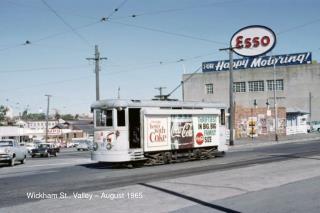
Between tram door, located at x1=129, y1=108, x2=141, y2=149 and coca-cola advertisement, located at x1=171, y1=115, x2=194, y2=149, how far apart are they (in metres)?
1.95

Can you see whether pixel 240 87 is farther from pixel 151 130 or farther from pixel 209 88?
pixel 151 130

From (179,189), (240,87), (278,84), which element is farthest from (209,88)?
(179,189)

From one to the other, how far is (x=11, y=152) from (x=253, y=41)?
22.3 metres

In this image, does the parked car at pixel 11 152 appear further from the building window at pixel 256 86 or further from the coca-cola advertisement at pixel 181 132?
the building window at pixel 256 86

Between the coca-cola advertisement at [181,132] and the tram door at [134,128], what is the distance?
1.95 metres

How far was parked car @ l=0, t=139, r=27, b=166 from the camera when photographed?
2597 centimetres

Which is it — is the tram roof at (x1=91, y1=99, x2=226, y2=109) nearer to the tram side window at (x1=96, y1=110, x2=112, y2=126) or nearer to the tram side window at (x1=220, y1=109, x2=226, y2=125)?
the tram side window at (x1=96, y1=110, x2=112, y2=126)

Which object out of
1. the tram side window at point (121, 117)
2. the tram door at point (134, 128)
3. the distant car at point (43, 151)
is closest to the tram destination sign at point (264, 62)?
the distant car at point (43, 151)

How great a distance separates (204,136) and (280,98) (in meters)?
61.0

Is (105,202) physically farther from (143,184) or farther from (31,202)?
(143,184)

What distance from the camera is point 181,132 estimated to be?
75.0ft

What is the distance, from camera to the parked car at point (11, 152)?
1022 inches

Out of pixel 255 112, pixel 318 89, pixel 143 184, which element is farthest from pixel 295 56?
pixel 143 184

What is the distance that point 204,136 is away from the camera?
24.3 metres
